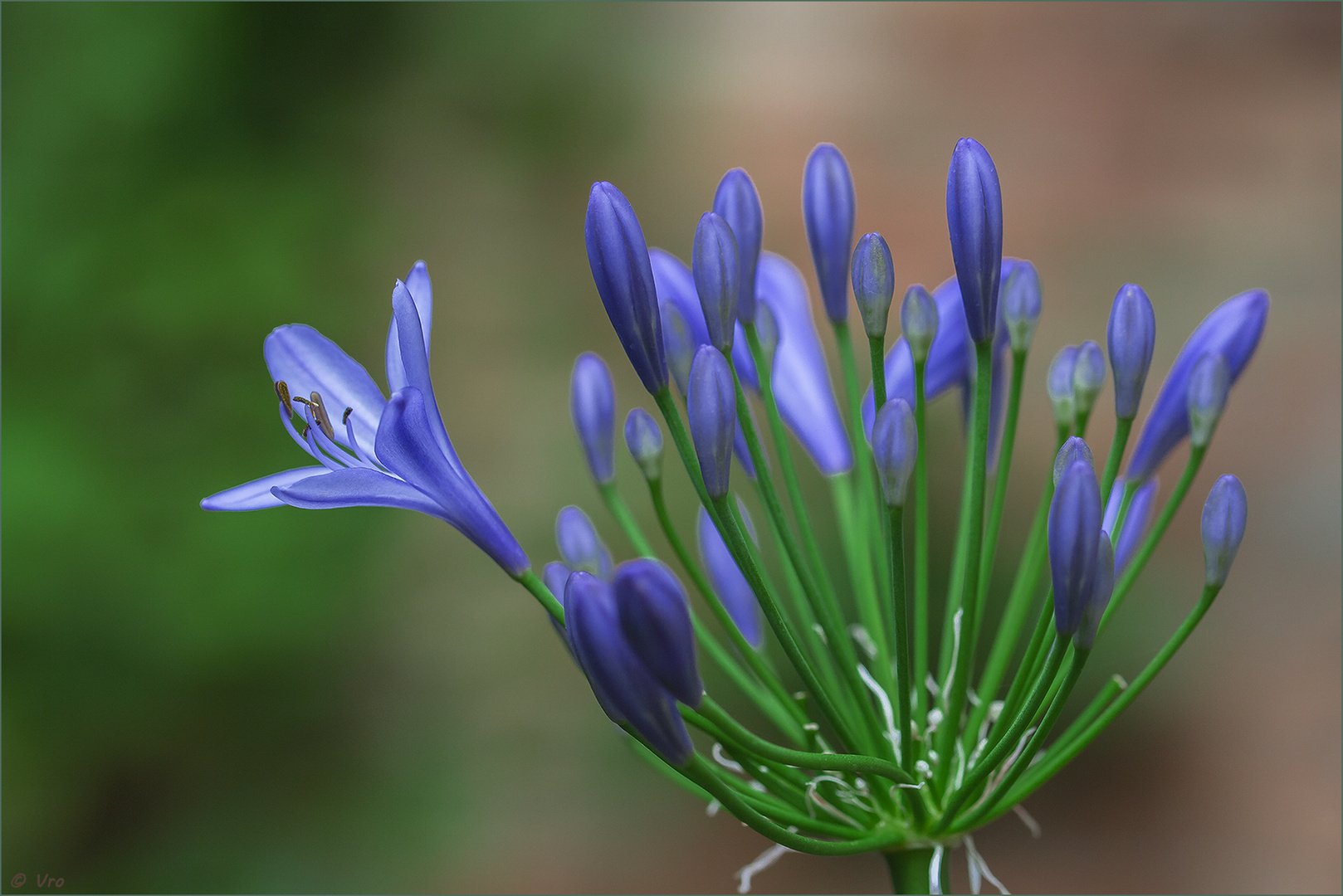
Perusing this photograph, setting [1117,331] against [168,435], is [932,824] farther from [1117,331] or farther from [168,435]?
[168,435]

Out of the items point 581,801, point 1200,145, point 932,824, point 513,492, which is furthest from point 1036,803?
point 932,824

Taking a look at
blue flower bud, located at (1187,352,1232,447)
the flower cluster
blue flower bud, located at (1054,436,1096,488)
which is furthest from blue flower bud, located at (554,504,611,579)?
blue flower bud, located at (1187,352,1232,447)

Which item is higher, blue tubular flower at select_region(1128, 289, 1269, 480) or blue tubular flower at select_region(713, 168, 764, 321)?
blue tubular flower at select_region(713, 168, 764, 321)

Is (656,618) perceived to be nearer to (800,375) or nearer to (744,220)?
(744,220)

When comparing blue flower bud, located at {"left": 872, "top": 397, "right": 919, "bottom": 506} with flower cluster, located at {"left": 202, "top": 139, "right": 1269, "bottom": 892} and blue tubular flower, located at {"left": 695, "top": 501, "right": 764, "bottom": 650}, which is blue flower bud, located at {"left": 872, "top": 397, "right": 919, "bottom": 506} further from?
blue tubular flower, located at {"left": 695, "top": 501, "right": 764, "bottom": 650}

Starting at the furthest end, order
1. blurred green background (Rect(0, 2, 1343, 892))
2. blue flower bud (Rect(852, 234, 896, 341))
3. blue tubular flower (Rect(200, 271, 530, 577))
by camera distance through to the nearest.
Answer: blurred green background (Rect(0, 2, 1343, 892)) → blue flower bud (Rect(852, 234, 896, 341)) → blue tubular flower (Rect(200, 271, 530, 577))

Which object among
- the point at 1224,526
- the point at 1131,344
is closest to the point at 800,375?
the point at 1131,344
